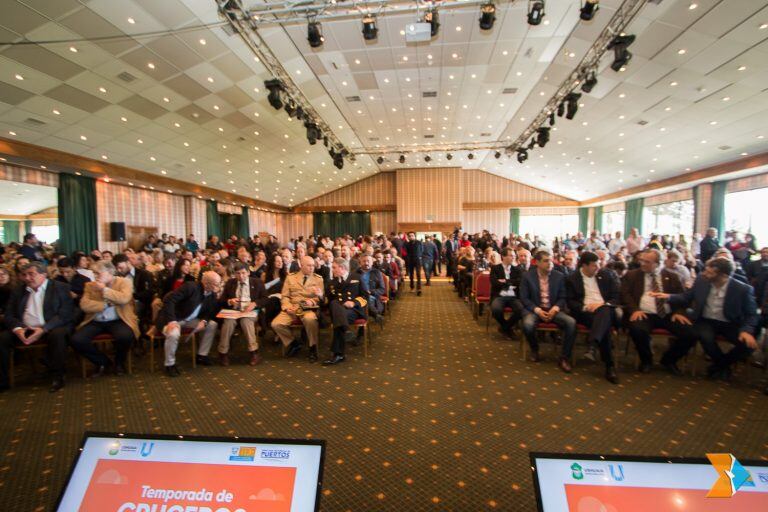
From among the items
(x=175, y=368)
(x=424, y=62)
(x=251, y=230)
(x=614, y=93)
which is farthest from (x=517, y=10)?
(x=251, y=230)

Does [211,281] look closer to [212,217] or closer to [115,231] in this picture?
[115,231]

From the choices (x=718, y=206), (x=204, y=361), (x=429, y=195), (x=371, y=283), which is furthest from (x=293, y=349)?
(x=429, y=195)

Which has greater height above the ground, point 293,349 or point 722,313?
point 722,313

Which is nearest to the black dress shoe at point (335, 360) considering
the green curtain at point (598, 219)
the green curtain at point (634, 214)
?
the green curtain at point (634, 214)

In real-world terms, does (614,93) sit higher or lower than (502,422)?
higher

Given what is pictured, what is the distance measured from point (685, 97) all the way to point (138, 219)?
17.0m

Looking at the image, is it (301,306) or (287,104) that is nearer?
(301,306)

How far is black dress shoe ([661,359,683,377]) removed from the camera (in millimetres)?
3784

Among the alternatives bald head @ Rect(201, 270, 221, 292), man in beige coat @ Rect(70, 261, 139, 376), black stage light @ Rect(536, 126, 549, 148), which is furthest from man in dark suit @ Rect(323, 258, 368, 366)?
black stage light @ Rect(536, 126, 549, 148)

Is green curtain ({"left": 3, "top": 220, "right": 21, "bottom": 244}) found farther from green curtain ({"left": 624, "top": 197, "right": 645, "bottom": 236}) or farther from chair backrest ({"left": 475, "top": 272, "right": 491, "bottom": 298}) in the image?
green curtain ({"left": 624, "top": 197, "right": 645, "bottom": 236})

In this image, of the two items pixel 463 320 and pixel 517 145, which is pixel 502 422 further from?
pixel 517 145

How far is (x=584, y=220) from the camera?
21.4 metres

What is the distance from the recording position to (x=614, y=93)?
861 cm

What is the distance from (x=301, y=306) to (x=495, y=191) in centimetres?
1957
